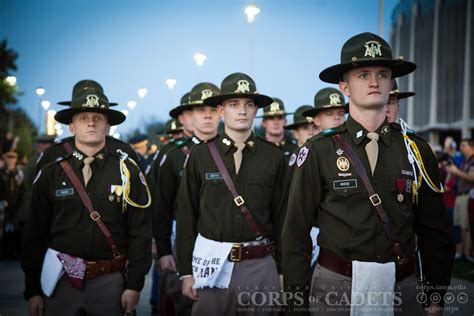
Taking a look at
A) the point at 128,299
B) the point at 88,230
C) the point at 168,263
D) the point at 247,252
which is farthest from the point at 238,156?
the point at 168,263

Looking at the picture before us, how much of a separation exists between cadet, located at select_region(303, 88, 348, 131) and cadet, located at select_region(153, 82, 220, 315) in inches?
55.4

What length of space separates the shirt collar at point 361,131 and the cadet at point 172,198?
3541 mm

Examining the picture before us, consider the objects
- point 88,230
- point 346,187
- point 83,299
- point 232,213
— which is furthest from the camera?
point 232,213

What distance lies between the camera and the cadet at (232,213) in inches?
236

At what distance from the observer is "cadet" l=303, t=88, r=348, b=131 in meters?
8.69

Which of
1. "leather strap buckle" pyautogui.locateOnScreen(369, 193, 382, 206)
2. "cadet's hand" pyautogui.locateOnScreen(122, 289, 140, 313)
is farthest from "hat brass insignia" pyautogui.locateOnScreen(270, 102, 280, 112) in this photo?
"leather strap buckle" pyautogui.locateOnScreen(369, 193, 382, 206)

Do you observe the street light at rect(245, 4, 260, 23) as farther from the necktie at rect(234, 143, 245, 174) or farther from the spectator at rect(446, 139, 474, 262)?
the necktie at rect(234, 143, 245, 174)

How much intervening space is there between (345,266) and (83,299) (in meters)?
2.64

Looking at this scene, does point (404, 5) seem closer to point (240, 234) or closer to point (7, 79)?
point (7, 79)

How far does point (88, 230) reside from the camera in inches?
233

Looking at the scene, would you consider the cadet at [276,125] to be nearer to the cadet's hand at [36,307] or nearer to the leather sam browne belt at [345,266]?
the cadet's hand at [36,307]

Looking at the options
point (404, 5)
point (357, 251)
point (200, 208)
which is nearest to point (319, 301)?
point (357, 251)

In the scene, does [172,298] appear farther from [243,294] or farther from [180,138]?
[180,138]

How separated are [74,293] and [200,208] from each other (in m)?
1.43
